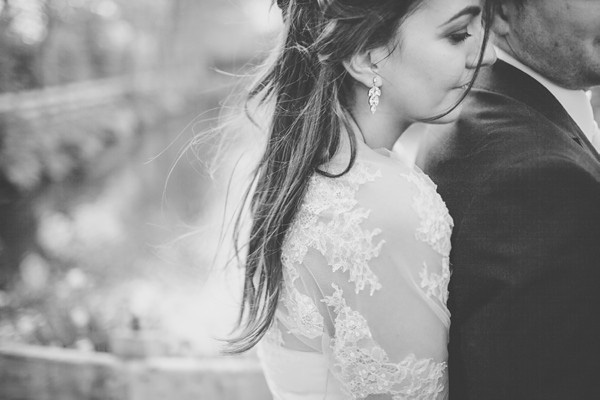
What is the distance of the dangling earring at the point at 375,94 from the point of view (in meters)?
1.52

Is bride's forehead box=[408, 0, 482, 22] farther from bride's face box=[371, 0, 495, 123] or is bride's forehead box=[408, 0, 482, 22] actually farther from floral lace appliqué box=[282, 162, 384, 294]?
floral lace appliqué box=[282, 162, 384, 294]

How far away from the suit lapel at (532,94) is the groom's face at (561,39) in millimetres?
51

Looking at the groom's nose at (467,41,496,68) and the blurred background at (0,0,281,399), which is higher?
the groom's nose at (467,41,496,68)

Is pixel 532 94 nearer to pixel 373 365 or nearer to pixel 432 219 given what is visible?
pixel 432 219

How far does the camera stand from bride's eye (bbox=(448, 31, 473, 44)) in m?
1.42

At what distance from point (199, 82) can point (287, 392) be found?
1819cm

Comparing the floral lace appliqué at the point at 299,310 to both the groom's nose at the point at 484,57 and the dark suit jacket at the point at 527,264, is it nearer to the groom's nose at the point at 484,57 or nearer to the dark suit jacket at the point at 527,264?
the dark suit jacket at the point at 527,264

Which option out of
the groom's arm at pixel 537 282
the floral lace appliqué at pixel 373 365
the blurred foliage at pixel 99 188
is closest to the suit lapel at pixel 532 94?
the groom's arm at pixel 537 282

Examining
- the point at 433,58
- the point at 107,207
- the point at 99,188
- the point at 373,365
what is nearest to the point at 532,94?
the point at 433,58

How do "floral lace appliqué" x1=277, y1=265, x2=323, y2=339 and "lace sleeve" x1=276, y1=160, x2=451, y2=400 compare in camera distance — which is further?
"floral lace appliqué" x1=277, y1=265, x2=323, y2=339

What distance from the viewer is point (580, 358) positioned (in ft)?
3.99

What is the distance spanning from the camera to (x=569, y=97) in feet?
5.07

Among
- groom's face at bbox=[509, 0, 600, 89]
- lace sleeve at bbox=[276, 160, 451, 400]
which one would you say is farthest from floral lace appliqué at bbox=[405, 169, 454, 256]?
groom's face at bbox=[509, 0, 600, 89]

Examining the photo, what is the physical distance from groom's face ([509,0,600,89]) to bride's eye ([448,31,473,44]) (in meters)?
0.16
